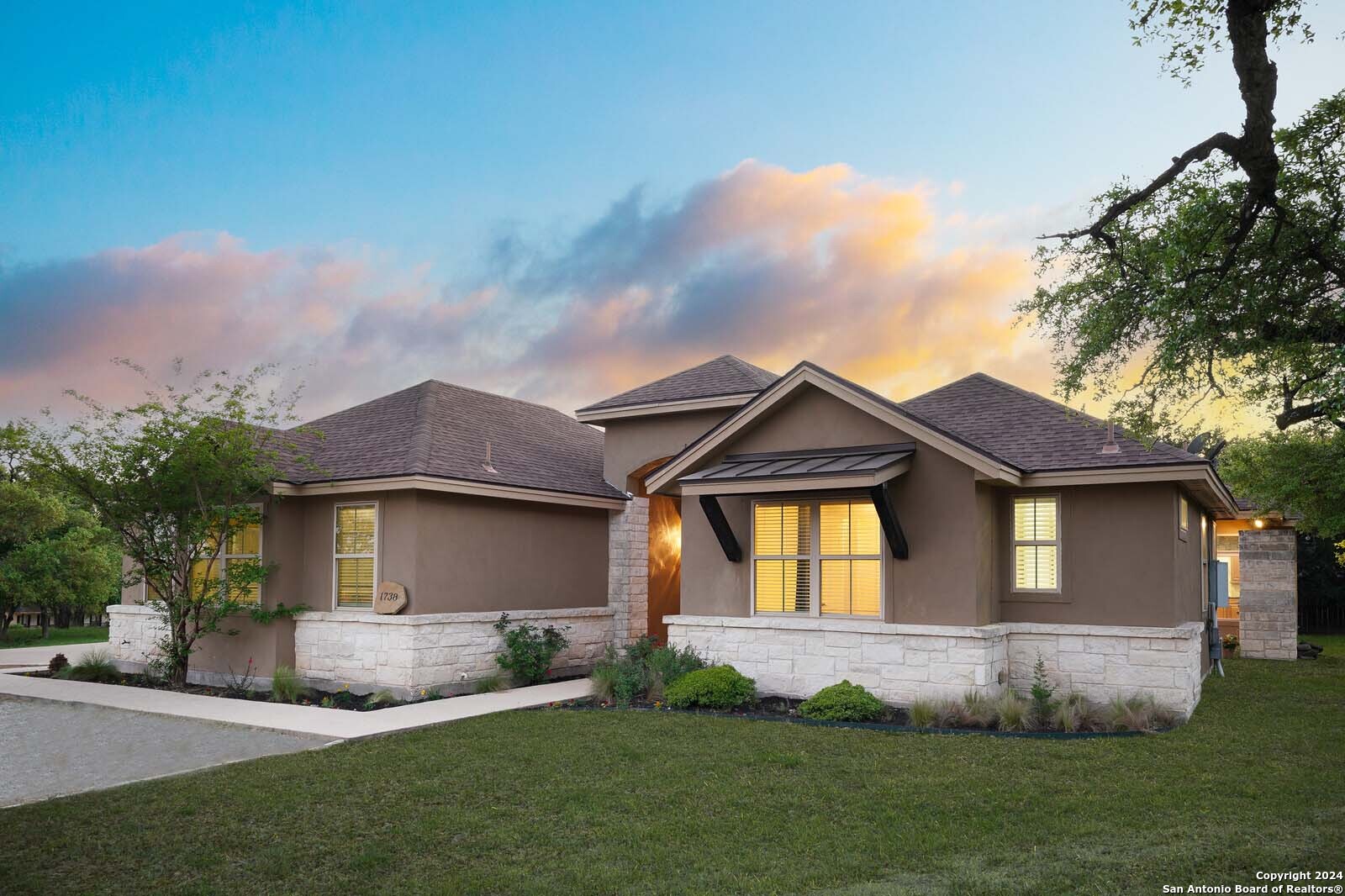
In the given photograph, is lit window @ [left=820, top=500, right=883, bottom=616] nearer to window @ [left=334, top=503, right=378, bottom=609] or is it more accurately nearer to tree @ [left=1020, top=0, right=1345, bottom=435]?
tree @ [left=1020, top=0, right=1345, bottom=435]

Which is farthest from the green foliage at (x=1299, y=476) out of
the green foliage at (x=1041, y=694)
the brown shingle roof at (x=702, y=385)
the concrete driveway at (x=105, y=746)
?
the concrete driveway at (x=105, y=746)

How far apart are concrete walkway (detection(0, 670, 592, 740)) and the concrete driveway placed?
0.21 meters

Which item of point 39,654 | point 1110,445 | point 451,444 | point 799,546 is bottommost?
point 39,654

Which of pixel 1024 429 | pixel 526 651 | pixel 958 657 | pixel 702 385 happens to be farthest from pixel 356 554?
pixel 1024 429

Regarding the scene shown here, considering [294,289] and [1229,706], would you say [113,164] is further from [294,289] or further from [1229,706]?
[1229,706]

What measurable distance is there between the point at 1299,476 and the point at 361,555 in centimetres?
1632

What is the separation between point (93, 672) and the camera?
627 inches

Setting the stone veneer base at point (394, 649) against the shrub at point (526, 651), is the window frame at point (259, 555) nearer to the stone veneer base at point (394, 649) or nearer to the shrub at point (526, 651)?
the stone veneer base at point (394, 649)

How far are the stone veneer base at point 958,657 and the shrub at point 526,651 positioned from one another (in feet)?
11.4

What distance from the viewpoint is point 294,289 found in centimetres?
1730

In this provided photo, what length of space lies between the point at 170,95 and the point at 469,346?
8296 mm

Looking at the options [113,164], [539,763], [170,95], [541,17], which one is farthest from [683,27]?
[539,763]

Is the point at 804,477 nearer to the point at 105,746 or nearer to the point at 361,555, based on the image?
the point at 361,555

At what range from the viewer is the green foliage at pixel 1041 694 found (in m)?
11.4
